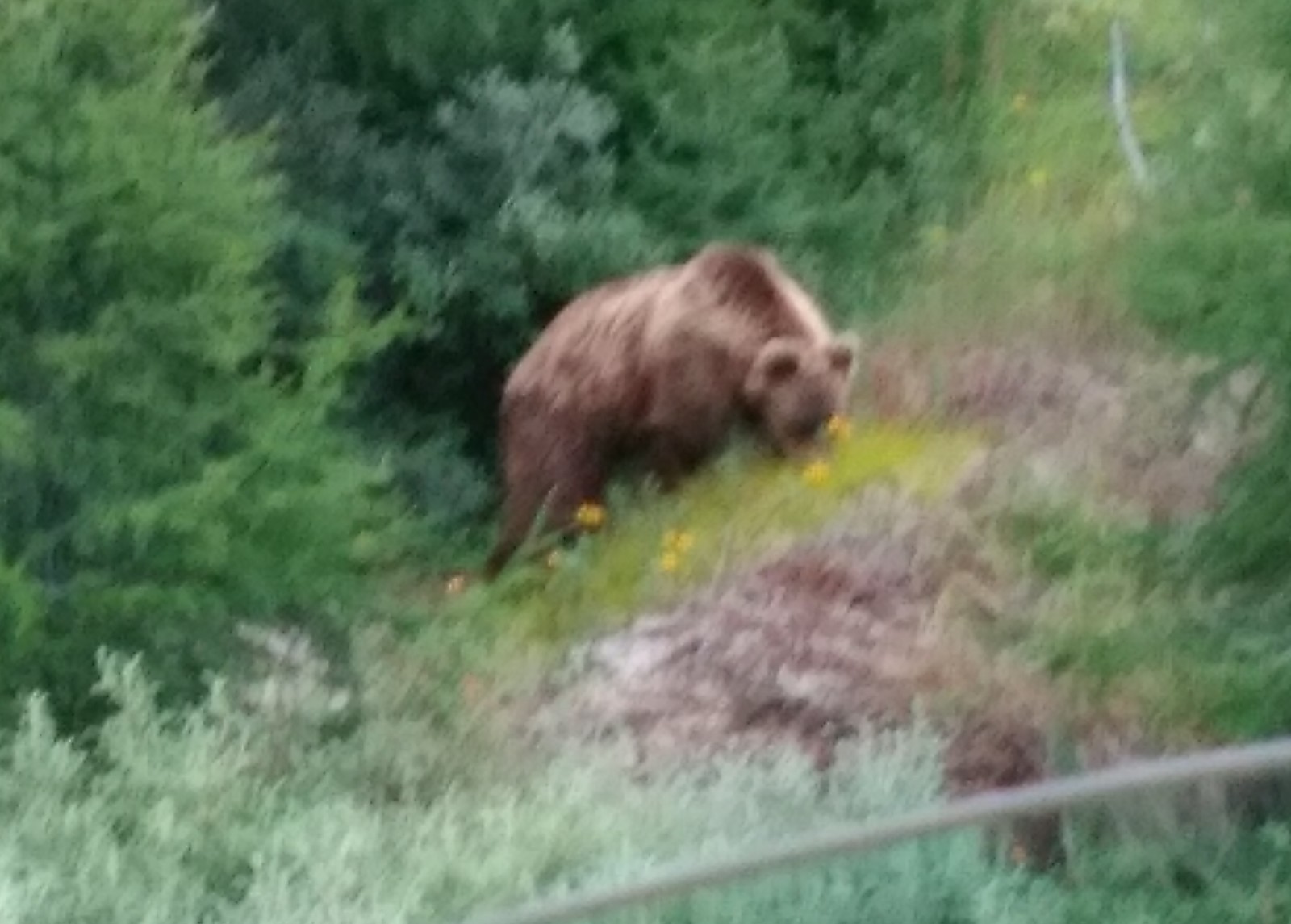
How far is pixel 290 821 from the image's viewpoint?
9.80ft

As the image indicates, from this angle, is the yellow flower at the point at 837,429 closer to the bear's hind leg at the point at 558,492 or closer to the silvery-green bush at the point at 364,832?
the bear's hind leg at the point at 558,492

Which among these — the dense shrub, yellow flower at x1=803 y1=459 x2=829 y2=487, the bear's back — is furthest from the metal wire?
the dense shrub

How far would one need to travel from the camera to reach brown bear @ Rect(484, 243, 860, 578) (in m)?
4.74

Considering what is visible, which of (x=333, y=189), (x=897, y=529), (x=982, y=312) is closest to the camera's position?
(x=897, y=529)

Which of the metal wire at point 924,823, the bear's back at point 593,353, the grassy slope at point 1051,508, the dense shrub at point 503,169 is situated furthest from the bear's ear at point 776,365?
the metal wire at point 924,823

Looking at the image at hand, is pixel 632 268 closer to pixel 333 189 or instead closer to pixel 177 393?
pixel 333 189

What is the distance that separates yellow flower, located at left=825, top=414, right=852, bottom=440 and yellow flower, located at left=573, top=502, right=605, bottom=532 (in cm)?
61

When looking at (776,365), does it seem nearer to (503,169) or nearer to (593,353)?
(593,353)

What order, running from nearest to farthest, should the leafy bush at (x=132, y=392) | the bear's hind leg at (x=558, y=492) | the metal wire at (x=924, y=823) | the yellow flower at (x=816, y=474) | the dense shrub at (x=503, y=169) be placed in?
the metal wire at (x=924, y=823) < the leafy bush at (x=132, y=392) < the yellow flower at (x=816, y=474) < the bear's hind leg at (x=558, y=492) < the dense shrub at (x=503, y=169)

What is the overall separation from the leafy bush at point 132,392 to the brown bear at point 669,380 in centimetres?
127

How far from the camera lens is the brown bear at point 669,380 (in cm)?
474

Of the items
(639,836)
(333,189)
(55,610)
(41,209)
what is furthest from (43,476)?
(333,189)

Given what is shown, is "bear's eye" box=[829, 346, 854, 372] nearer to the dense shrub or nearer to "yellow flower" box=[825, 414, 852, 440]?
"yellow flower" box=[825, 414, 852, 440]

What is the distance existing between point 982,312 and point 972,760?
7.02 ft
